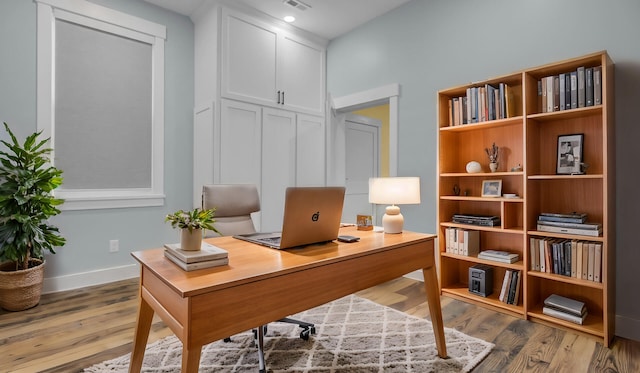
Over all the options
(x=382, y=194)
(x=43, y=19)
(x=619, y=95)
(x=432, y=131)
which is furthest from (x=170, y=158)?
(x=619, y=95)

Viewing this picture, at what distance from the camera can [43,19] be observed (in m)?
2.95

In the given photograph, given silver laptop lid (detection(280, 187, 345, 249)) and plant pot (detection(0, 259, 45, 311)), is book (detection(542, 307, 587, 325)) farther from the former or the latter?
plant pot (detection(0, 259, 45, 311))

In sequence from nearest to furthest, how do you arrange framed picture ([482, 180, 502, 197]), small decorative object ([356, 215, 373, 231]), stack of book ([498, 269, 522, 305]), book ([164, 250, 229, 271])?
book ([164, 250, 229, 271])
small decorative object ([356, 215, 373, 231])
stack of book ([498, 269, 522, 305])
framed picture ([482, 180, 502, 197])

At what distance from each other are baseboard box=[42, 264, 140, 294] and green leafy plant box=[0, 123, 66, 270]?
345 millimetres

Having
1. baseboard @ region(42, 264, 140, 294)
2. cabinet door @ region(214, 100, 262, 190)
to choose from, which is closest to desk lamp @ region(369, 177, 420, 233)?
cabinet door @ region(214, 100, 262, 190)

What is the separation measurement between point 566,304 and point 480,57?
211 cm

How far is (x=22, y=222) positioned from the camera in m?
2.51

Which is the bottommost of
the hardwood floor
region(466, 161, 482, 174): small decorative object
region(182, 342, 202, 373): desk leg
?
the hardwood floor

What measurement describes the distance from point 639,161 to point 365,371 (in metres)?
2.23

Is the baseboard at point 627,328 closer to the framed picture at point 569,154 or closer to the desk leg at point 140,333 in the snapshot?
the framed picture at point 569,154

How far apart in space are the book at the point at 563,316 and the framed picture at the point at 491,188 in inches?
35.6

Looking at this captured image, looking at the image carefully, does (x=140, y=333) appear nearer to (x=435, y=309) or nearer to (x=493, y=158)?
(x=435, y=309)

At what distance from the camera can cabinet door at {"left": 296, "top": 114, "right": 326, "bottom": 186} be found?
13.8 ft

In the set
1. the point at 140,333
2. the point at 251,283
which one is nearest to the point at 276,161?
the point at 140,333
